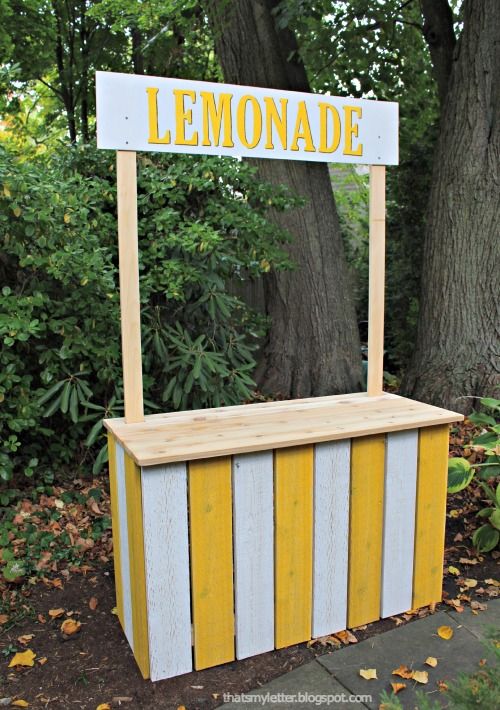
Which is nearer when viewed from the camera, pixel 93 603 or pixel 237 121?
pixel 237 121

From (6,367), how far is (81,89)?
761cm

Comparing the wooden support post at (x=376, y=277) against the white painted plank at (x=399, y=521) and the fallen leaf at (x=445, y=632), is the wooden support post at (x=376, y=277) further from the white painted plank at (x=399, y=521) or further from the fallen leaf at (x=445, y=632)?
the fallen leaf at (x=445, y=632)

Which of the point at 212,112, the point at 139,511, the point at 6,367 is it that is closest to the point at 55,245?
the point at 6,367

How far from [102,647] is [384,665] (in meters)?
1.16

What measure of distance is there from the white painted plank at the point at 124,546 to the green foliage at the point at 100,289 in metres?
1.08

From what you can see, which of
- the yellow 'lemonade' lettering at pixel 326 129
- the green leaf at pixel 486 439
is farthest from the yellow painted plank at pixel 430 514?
the yellow 'lemonade' lettering at pixel 326 129

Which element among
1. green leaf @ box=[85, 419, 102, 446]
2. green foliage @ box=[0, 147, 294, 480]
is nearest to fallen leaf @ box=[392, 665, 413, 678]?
green foliage @ box=[0, 147, 294, 480]

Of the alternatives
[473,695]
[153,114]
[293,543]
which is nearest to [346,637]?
[293,543]

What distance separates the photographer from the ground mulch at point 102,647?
2.45 metres

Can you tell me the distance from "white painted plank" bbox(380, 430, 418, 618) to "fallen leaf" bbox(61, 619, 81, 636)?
135cm

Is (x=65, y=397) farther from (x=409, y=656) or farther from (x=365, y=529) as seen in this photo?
(x=409, y=656)

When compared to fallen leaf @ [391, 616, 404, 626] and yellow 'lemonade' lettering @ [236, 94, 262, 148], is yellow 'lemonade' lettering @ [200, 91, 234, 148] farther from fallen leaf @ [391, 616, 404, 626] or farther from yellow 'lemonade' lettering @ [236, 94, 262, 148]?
fallen leaf @ [391, 616, 404, 626]

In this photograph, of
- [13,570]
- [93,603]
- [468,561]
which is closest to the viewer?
[93,603]

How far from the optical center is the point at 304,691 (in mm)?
2453
